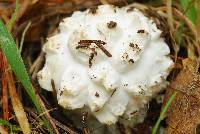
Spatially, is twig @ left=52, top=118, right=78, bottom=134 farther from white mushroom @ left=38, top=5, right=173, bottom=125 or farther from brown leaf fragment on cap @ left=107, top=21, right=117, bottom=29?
brown leaf fragment on cap @ left=107, top=21, right=117, bottom=29

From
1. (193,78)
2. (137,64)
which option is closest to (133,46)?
(137,64)

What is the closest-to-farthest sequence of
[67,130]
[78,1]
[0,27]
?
1. [0,27]
2. [67,130]
3. [78,1]

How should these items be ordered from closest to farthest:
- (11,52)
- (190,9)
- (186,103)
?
(11,52)
(186,103)
(190,9)

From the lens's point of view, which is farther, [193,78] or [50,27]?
[50,27]

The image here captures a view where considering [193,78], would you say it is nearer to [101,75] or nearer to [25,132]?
[101,75]

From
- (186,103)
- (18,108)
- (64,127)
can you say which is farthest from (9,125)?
(186,103)

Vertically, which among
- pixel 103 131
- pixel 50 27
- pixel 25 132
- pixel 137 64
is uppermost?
pixel 50 27

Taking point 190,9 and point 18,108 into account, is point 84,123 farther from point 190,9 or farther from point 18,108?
point 190,9
